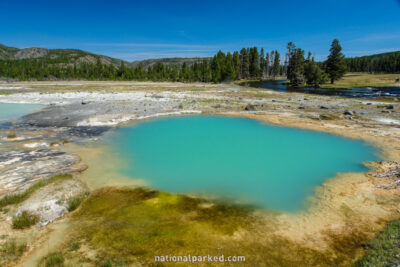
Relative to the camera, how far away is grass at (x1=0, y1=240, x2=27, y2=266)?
4.58 m

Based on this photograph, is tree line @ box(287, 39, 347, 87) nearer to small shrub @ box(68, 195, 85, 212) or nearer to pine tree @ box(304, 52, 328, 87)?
pine tree @ box(304, 52, 328, 87)

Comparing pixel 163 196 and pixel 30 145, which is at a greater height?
pixel 30 145

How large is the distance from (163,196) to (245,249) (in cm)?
343

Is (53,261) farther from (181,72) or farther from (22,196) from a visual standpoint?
(181,72)

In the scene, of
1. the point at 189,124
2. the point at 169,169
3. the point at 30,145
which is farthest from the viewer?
the point at 189,124

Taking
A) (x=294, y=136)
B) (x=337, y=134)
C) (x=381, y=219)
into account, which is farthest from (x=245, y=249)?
(x=337, y=134)

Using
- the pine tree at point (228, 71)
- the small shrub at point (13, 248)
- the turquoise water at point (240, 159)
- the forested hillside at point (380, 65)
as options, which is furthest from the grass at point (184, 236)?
the forested hillside at point (380, 65)

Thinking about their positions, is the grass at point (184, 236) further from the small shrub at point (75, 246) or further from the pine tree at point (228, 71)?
the pine tree at point (228, 71)

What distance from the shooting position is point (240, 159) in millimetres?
11727

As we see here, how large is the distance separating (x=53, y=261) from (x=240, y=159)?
8.85 metres

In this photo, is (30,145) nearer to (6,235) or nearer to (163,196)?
(6,235)

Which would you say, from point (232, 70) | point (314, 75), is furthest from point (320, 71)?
point (232, 70)

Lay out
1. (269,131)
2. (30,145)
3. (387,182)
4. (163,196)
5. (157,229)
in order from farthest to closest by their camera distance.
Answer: (269,131)
(30,145)
(387,182)
(163,196)
(157,229)

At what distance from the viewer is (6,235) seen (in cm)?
528
